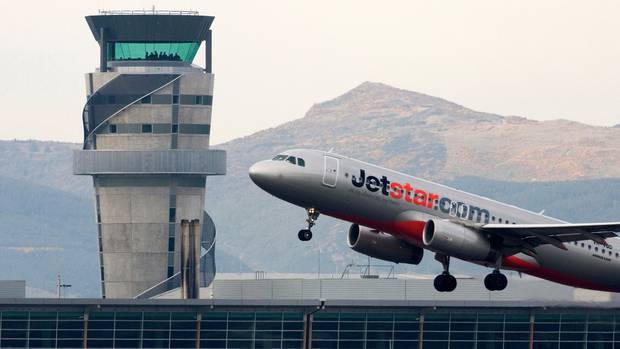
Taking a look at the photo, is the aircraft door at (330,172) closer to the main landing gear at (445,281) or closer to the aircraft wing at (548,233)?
the aircraft wing at (548,233)

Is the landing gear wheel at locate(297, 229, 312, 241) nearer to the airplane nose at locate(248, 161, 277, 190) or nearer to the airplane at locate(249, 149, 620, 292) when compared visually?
the airplane at locate(249, 149, 620, 292)

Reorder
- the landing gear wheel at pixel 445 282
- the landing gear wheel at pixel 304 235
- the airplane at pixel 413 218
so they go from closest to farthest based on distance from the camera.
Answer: the landing gear wheel at pixel 304 235
the airplane at pixel 413 218
the landing gear wheel at pixel 445 282

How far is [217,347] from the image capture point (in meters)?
127

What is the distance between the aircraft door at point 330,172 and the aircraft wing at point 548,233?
9.66 metres

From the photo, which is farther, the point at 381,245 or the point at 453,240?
the point at 381,245

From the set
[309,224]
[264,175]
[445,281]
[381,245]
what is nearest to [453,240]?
[445,281]

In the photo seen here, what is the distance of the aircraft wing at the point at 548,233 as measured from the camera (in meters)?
92.1

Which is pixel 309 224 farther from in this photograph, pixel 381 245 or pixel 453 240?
pixel 381 245

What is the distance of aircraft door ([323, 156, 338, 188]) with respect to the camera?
90500 millimetres

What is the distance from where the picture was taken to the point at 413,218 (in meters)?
92.8

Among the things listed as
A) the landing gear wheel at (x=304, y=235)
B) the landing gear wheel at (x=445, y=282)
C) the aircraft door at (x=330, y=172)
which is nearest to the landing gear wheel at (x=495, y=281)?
the landing gear wheel at (x=445, y=282)

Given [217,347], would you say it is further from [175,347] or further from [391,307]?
[391,307]

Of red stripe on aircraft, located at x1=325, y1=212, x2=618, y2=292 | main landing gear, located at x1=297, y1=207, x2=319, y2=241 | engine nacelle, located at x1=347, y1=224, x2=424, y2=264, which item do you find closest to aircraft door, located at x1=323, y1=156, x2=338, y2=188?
main landing gear, located at x1=297, y1=207, x2=319, y2=241

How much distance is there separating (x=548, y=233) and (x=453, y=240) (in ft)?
20.0
